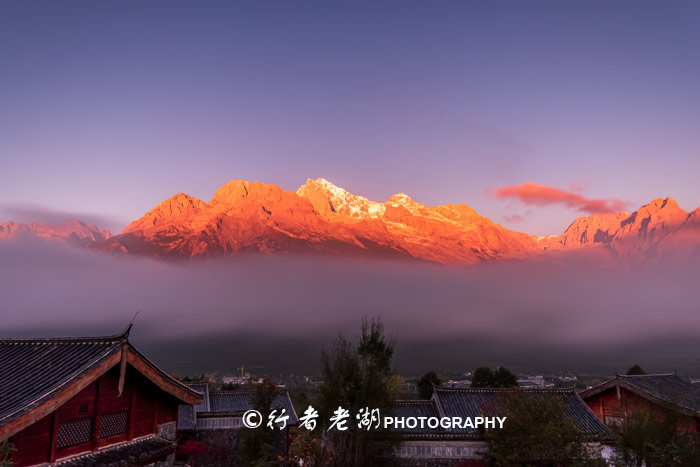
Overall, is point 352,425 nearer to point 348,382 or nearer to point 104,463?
point 348,382

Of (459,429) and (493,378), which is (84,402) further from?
(493,378)

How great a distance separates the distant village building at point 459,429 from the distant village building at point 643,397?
1.70 metres

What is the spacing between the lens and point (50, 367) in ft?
50.8

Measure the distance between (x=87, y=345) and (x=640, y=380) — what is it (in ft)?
129

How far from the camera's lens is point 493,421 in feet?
83.8

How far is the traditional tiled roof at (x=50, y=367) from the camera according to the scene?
1286 centimetres

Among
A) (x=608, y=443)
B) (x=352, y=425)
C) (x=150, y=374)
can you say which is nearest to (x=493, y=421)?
(x=352, y=425)

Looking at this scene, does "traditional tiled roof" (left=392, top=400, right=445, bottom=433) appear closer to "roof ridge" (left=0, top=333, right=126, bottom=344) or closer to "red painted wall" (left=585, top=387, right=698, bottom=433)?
"red painted wall" (left=585, top=387, right=698, bottom=433)

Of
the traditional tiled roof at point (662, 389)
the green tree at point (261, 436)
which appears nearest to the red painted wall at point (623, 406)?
the traditional tiled roof at point (662, 389)

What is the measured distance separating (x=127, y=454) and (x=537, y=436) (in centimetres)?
1682

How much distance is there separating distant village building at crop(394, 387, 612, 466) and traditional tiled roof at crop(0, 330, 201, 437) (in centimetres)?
1614

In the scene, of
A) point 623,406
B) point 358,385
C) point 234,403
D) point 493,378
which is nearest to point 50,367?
point 358,385

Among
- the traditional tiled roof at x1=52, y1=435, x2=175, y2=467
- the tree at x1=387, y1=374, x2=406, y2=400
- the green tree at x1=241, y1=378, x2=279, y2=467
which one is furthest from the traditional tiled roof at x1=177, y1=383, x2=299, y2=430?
the traditional tiled roof at x1=52, y1=435, x2=175, y2=467

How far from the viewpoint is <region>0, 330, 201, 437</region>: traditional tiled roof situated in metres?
12.9
